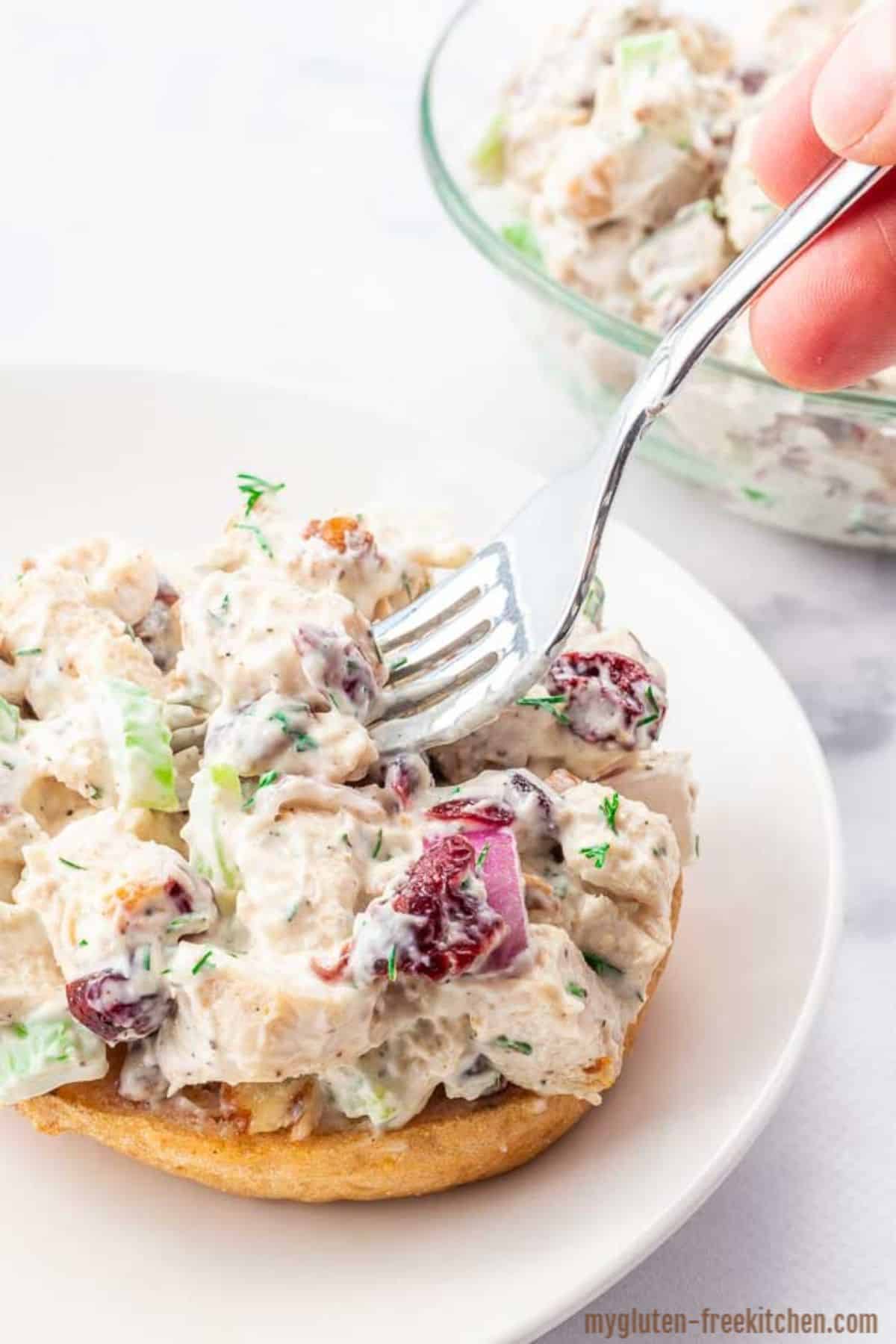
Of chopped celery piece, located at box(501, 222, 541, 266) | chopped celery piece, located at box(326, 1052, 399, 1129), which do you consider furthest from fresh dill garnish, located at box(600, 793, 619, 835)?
chopped celery piece, located at box(501, 222, 541, 266)

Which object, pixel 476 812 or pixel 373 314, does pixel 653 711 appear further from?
pixel 373 314

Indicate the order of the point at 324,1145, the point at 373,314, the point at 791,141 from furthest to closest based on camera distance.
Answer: the point at 373,314, the point at 791,141, the point at 324,1145

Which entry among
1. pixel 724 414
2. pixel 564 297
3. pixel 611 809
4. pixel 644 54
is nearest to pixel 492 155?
pixel 644 54

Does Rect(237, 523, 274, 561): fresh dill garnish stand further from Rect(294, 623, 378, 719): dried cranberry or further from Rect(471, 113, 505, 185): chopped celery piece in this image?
Rect(471, 113, 505, 185): chopped celery piece

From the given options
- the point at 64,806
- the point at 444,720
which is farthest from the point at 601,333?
the point at 64,806

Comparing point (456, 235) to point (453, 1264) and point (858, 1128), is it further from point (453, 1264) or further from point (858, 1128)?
point (453, 1264)

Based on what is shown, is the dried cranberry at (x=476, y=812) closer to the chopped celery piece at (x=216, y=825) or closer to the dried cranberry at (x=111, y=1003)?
the chopped celery piece at (x=216, y=825)

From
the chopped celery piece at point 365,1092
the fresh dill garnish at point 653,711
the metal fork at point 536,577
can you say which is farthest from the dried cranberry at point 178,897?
the fresh dill garnish at point 653,711

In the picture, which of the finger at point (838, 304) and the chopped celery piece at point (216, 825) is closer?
the chopped celery piece at point (216, 825)
